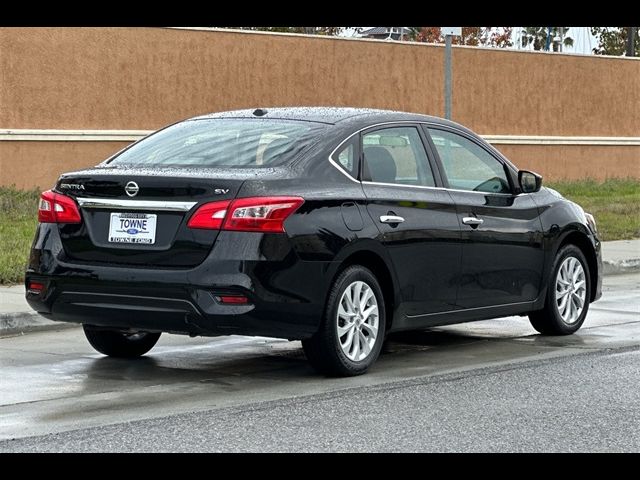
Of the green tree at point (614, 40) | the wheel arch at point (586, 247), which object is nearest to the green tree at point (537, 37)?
the green tree at point (614, 40)

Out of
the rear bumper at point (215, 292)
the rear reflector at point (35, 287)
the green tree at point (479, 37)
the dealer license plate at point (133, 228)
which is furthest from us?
the green tree at point (479, 37)

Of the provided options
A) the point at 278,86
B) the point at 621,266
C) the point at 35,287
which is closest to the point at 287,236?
the point at 35,287

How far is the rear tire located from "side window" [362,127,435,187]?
1956 millimetres

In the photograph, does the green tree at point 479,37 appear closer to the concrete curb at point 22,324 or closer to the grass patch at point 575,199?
the grass patch at point 575,199

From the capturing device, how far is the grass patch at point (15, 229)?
43.4 ft

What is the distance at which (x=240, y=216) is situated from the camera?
26.5ft

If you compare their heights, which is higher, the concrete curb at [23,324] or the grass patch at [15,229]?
the grass patch at [15,229]

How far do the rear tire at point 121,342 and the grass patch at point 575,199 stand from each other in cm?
357

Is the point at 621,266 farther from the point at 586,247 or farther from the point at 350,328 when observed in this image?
the point at 350,328

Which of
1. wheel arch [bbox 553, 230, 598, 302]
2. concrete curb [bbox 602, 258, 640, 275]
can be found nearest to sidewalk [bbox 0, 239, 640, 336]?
wheel arch [bbox 553, 230, 598, 302]

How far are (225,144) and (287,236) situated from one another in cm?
100

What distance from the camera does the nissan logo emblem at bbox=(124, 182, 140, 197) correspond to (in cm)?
827

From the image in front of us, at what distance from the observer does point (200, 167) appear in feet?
27.9

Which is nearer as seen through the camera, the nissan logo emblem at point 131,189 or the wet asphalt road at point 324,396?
the wet asphalt road at point 324,396
